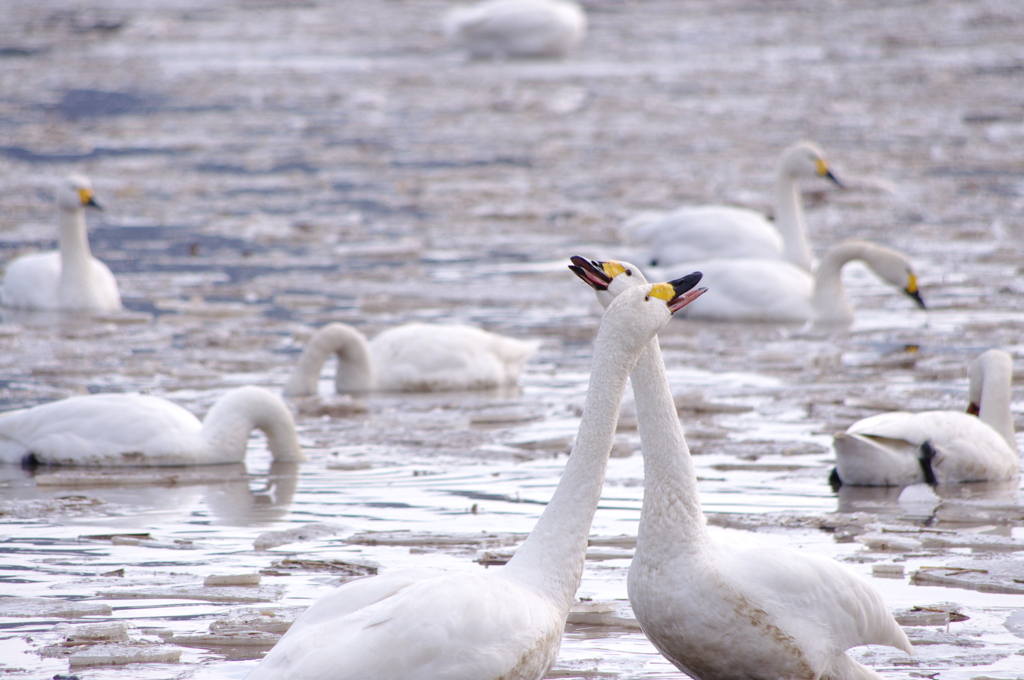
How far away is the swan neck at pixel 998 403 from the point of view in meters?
7.27

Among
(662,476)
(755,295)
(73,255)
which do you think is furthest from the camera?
(73,255)

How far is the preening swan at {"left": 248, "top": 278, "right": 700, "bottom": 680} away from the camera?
12.5ft

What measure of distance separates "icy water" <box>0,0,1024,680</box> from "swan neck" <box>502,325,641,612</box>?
0.56 metres

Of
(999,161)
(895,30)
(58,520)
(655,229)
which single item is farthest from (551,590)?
(895,30)

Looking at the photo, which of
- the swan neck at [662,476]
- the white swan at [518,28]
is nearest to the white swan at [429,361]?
the swan neck at [662,476]

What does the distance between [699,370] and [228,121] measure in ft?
46.6

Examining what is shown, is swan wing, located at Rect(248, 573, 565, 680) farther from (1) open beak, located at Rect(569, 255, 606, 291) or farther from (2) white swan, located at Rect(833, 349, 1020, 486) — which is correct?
(2) white swan, located at Rect(833, 349, 1020, 486)

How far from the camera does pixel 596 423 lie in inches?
170

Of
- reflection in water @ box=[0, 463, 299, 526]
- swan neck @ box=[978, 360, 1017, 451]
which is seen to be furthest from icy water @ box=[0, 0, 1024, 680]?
swan neck @ box=[978, 360, 1017, 451]

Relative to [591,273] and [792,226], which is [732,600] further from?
[792,226]

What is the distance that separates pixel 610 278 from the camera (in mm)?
4656

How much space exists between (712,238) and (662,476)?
8.43 meters

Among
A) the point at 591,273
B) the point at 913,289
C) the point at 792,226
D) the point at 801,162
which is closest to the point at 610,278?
the point at 591,273

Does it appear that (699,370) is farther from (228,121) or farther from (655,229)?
(228,121)
